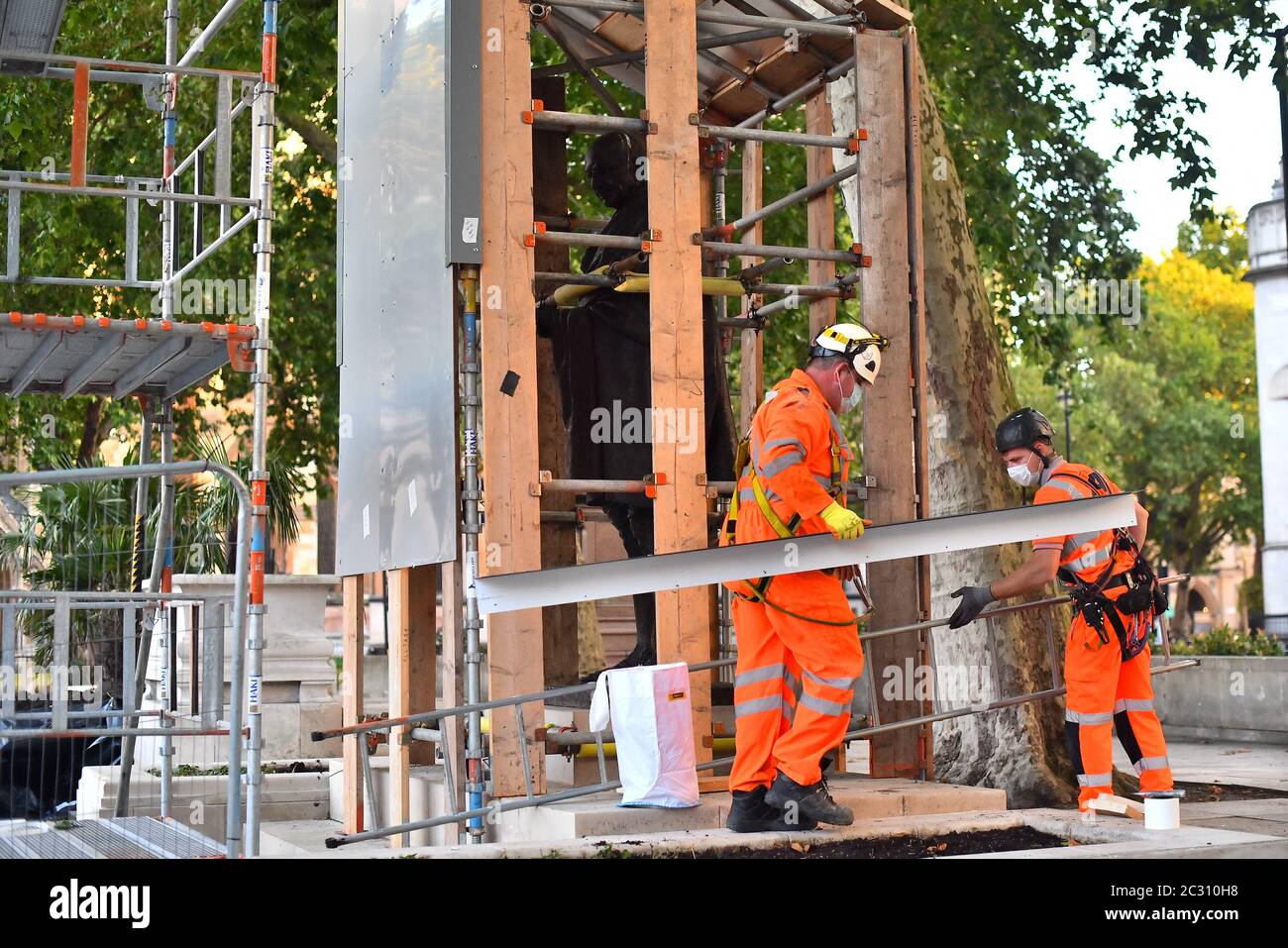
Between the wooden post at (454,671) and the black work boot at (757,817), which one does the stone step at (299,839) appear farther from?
the black work boot at (757,817)

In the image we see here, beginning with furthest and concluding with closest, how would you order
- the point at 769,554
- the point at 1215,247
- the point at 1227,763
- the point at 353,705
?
the point at 1215,247
the point at 1227,763
the point at 353,705
the point at 769,554

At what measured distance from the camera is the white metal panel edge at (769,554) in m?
6.88

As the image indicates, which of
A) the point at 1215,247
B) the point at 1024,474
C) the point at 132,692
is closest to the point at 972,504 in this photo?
the point at 1024,474

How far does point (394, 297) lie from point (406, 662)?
6.71 feet

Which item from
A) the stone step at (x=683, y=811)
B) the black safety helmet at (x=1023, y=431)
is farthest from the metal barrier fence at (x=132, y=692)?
the black safety helmet at (x=1023, y=431)

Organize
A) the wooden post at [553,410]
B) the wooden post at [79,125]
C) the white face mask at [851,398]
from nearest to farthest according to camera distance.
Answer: the white face mask at [851,398]
the wooden post at [553,410]
the wooden post at [79,125]

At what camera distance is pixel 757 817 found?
7.05m

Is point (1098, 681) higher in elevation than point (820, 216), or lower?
lower

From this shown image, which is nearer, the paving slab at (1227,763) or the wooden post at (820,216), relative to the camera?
the wooden post at (820,216)

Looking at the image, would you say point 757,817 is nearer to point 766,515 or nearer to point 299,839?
point 766,515

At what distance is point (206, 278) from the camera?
64.8 feet

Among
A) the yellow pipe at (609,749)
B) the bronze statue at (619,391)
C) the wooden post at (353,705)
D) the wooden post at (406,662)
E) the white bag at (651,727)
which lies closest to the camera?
the white bag at (651,727)

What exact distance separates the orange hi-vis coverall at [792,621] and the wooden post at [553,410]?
7.51 ft

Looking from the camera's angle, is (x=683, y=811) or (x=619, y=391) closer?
(x=683, y=811)
